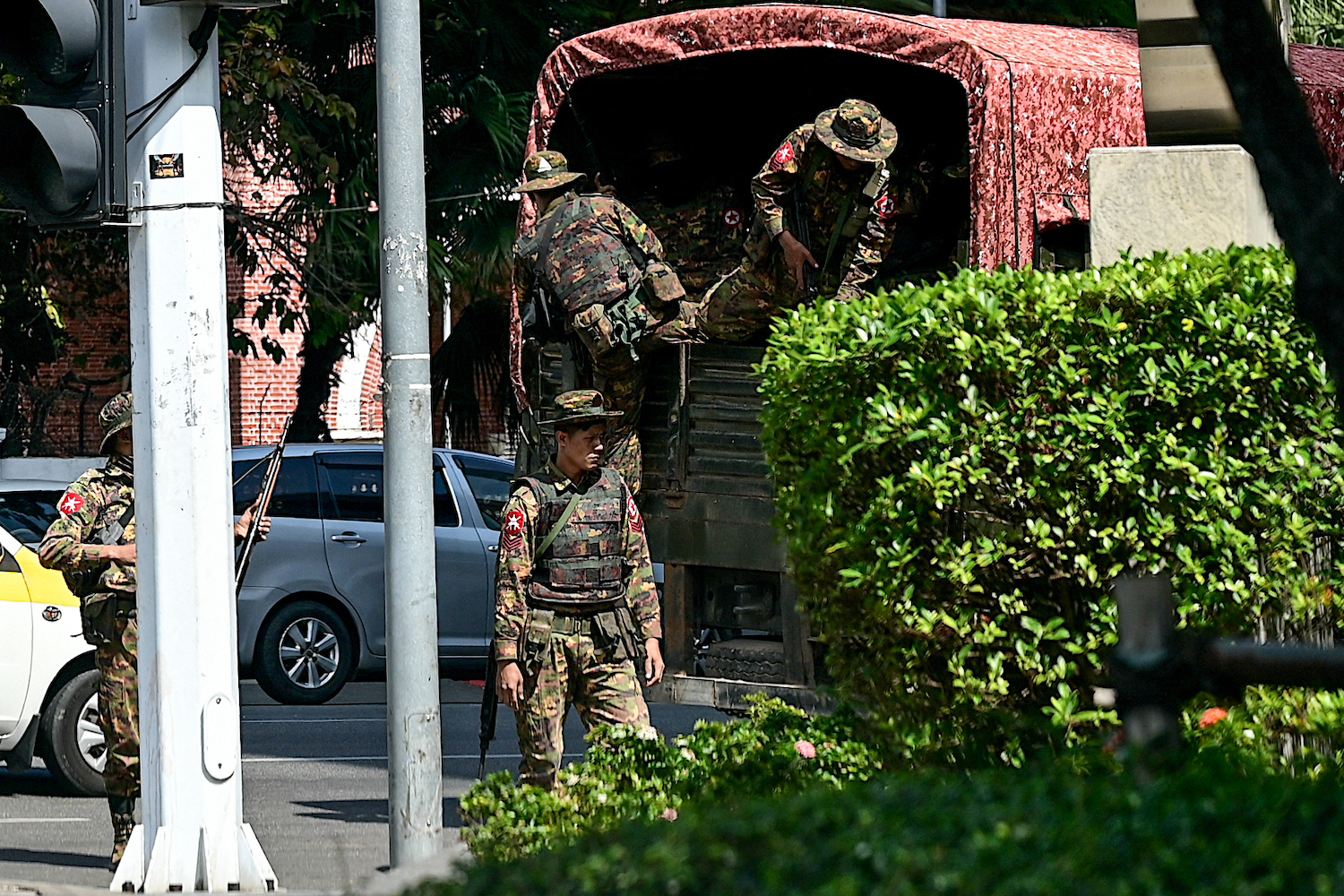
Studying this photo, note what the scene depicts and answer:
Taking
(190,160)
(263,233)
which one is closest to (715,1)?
(263,233)

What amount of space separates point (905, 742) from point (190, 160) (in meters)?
3.27

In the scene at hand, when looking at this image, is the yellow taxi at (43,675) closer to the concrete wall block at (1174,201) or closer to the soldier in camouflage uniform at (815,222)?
the soldier in camouflage uniform at (815,222)

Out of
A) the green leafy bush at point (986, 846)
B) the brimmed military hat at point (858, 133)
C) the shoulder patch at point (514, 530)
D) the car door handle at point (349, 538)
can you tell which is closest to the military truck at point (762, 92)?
the brimmed military hat at point (858, 133)

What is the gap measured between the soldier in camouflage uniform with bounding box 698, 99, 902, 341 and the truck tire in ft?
4.77

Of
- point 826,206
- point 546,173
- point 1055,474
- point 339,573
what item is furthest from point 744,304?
point 339,573

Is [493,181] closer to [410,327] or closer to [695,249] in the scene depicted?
[695,249]

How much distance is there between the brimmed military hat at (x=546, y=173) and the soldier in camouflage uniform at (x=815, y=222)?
82 centimetres

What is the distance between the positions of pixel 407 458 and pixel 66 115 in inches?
62.4

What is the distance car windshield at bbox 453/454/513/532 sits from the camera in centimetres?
1317

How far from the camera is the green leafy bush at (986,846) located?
223cm

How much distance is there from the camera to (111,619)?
7.60 m

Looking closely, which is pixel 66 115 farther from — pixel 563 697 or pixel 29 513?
pixel 29 513

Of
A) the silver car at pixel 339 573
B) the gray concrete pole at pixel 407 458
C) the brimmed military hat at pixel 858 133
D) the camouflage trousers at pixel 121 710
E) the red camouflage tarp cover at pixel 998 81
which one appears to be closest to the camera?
the gray concrete pole at pixel 407 458

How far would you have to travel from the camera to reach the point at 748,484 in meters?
7.63
